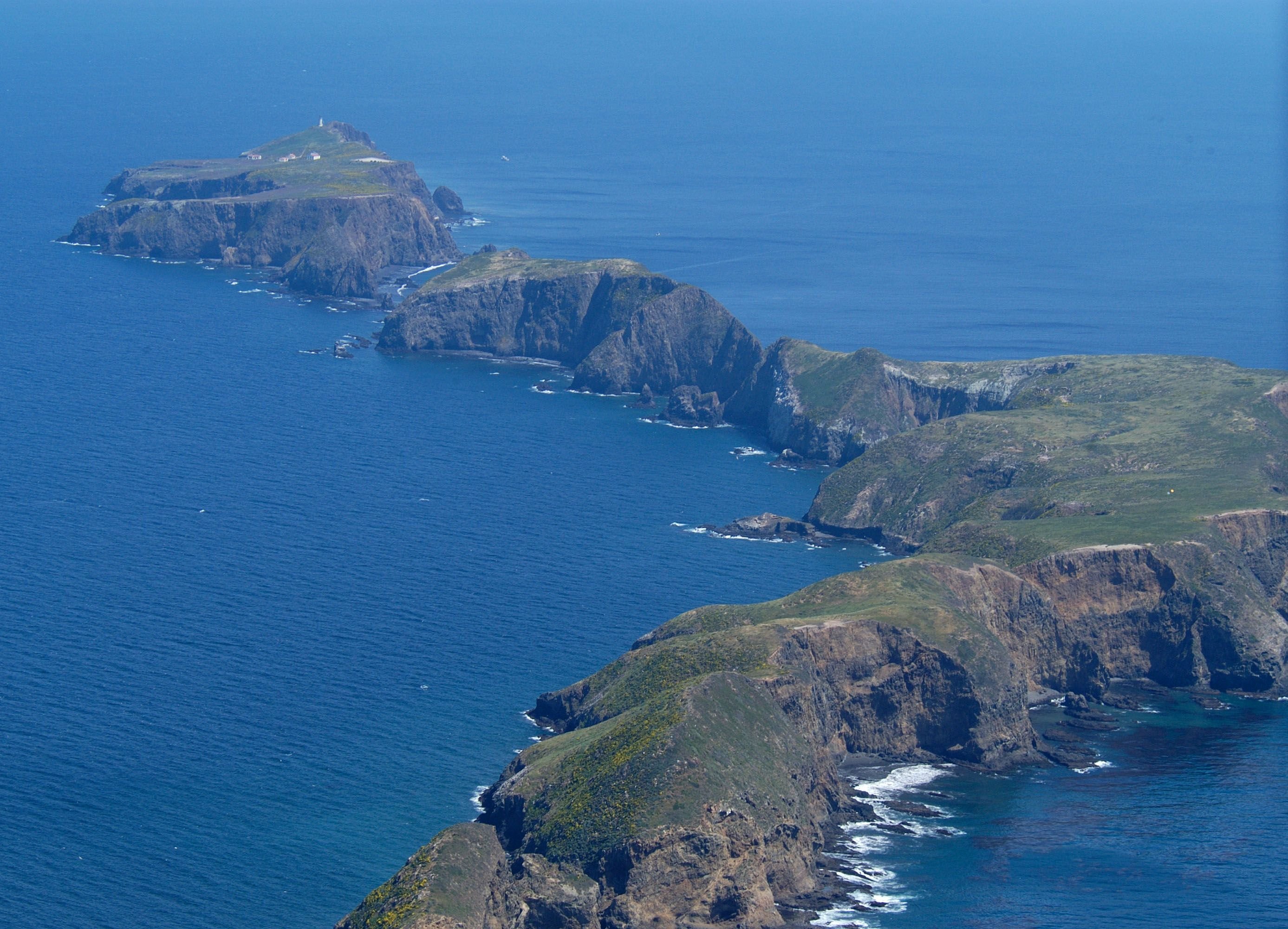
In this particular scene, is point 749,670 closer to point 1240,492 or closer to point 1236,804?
point 1236,804

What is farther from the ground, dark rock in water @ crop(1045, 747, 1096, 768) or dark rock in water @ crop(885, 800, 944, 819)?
dark rock in water @ crop(1045, 747, 1096, 768)

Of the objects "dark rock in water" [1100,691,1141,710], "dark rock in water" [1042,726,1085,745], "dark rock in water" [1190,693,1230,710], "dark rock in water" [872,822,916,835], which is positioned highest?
"dark rock in water" [1190,693,1230,710]

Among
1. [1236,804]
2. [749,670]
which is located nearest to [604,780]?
[749,670]

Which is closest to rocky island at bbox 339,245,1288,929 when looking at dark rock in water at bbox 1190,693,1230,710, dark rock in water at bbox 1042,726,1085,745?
dark rock in water at bbox 1042,726,1085,745

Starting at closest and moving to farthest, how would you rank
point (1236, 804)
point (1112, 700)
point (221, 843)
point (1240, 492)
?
point (221, 843) → point (1236, 804) → point (1112, 700) → point (1240, 492)

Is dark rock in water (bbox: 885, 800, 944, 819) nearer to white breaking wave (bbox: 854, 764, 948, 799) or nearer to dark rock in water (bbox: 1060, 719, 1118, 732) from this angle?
white breaking wave (bbox: 854, 764, 948, 799)

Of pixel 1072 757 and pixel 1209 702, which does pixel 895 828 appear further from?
pixel 1209 702

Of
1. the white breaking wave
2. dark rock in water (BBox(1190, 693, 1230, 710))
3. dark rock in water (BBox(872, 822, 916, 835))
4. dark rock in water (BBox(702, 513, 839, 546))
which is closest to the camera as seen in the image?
dark rock in water (BBox(872, 822, 916, 835))

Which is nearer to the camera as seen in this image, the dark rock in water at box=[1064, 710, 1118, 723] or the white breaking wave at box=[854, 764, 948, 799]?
the white breaking wave at box=[854, 764, 948, 799]
